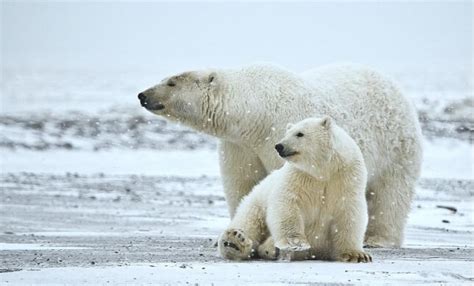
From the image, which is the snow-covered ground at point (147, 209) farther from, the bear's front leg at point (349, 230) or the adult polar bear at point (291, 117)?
the adult polar bear at point (291, 117)

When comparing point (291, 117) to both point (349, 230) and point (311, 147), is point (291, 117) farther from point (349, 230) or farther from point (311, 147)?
point (349, 230)

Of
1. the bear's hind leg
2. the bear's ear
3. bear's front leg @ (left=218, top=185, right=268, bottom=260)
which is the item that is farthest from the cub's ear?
the bear's ear

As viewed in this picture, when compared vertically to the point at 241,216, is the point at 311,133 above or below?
above

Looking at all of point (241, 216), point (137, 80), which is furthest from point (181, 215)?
point (137, 80)

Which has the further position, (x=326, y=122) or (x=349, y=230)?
(x=326, y=122)

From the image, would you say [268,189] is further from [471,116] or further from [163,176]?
[471,116]

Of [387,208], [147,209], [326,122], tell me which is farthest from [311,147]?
[147,209]

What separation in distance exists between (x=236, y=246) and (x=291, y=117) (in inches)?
85.4

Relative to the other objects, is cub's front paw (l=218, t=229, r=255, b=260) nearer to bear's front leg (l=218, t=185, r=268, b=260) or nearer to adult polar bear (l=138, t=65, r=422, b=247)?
bear's front leg (l=218, t=185, r=268, b=260)

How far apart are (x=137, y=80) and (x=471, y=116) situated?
32.7 m

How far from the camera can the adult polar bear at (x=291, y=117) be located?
9.83 m

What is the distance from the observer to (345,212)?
25.4 ft

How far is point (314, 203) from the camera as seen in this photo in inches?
305

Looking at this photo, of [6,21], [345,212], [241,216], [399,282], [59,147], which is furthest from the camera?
[6,21]
